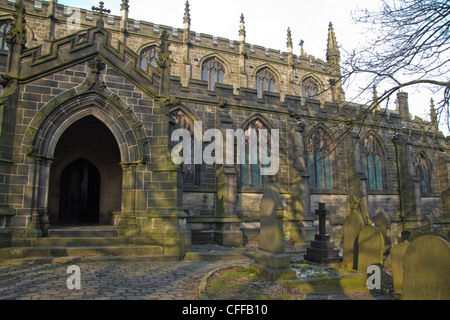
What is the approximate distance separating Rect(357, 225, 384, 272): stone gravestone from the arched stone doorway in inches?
356

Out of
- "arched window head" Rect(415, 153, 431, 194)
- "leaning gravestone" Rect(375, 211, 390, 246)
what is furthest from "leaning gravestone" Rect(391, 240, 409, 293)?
"arched window head" Rect(415, 153, 431, 194)

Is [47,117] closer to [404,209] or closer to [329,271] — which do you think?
[329,271]

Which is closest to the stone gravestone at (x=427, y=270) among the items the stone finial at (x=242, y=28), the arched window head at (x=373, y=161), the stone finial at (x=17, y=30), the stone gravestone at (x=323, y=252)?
the stone gravestone at (x=323, y=252)

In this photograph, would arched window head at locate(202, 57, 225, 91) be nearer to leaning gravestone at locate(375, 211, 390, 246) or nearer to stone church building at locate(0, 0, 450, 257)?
stone church building at locate(0, 0, 450, 257)

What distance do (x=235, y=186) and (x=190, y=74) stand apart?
13.4 metres

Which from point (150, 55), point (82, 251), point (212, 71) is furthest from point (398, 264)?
point (150, 55)

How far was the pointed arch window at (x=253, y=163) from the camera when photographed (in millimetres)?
15430

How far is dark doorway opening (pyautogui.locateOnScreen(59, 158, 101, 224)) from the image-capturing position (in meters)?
→ 12.9

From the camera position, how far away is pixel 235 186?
45.4ft

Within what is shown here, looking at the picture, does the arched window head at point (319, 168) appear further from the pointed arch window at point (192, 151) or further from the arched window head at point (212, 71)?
the arched window head at point (212, 71)

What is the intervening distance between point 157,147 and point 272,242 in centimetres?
479

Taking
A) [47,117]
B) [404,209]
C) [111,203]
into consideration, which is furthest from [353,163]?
[47,117]

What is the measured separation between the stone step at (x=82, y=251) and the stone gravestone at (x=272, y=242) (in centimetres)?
318
